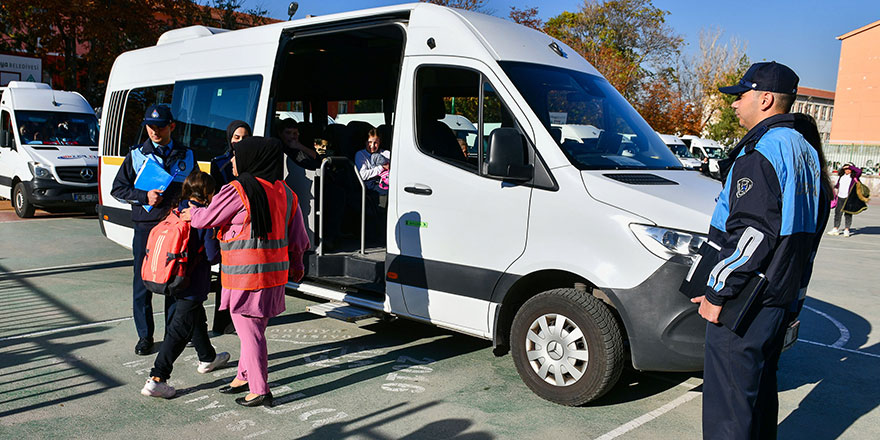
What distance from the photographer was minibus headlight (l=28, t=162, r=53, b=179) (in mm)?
13354

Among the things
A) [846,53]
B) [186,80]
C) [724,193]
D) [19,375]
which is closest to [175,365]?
[19,375]

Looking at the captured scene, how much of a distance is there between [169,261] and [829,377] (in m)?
4.91

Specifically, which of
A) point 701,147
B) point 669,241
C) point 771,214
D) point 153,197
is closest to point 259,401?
point 153,197

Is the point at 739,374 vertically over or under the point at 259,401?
over

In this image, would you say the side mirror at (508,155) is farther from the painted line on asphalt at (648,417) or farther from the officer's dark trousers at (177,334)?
the officer's dark trousers at (177,334)

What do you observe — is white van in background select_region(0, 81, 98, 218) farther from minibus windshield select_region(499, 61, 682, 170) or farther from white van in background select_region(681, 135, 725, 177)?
white van in background select_region(681, 135, 725, 177)

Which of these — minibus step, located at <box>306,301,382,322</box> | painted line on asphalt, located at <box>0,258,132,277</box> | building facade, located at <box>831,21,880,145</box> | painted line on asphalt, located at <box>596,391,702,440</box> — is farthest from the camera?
building facade, located at <box>831,21,880,145</box>

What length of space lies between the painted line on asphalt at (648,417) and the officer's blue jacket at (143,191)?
344cm

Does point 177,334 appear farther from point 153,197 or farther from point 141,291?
point 153,197

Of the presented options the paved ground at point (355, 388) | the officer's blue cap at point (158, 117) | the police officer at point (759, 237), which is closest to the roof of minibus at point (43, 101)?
the paved ground at point (355, 388)

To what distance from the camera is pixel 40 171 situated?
13391 millimetres

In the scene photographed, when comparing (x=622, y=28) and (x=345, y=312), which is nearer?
(x=345, y=312)

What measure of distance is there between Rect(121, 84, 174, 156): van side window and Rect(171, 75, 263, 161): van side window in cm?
76

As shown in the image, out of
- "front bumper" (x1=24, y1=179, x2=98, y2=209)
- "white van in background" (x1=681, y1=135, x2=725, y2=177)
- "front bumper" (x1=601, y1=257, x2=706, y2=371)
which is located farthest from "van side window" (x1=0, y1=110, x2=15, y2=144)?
"white van in background" (x1=681, y1=135, x2=725, y2=177)
